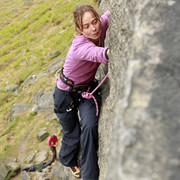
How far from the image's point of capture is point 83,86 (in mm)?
3463

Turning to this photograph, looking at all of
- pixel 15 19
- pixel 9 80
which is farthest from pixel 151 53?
pixel 15 19

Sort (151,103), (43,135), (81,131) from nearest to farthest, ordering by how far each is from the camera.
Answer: (151,103)
(81,131)
(43,135)

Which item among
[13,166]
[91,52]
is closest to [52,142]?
[13,166]

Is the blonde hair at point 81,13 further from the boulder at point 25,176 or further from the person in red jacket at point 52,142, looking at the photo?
the boulder at point 25,176

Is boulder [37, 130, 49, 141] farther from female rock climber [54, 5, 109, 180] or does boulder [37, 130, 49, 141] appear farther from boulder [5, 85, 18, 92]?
boulder [5, 85, 18, 92]

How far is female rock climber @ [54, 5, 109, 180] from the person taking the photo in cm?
287

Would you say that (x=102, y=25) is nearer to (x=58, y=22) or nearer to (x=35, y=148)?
(x=35, y=148)

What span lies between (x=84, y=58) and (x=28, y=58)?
12.7 metres

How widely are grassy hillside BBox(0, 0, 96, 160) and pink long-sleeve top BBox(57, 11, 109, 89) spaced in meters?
2.45

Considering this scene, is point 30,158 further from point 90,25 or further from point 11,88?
point 11,88

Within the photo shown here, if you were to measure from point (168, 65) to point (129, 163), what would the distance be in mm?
578

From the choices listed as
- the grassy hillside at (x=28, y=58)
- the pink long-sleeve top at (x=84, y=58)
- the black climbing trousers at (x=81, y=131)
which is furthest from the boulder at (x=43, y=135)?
the pink long-sleeve top at (x=84, y=58)

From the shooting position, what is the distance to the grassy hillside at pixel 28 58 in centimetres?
781

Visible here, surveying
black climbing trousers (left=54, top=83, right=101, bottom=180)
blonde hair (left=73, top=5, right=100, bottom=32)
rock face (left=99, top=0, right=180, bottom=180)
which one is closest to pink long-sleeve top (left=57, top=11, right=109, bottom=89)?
blonde hair (left=73, top=5, right=100, bottom=32)
